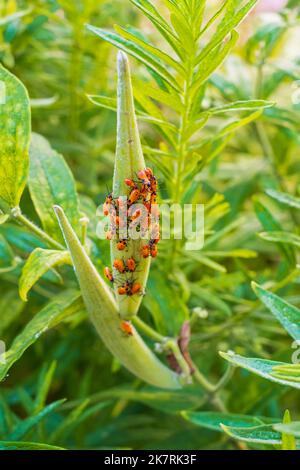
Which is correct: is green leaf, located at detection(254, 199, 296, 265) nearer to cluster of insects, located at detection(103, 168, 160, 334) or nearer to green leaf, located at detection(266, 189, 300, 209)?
green leaf, located at detection(266, 189, 300, 209)

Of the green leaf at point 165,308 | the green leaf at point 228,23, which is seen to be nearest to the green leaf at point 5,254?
the green leaf at point 165,308

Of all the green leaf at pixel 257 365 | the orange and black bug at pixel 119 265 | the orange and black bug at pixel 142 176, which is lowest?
the green leaf at pixel 257 365

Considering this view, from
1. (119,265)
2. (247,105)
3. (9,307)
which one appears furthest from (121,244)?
(9,307)

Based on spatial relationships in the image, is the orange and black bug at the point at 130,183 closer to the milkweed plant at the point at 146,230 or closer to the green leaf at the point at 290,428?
the milkweed plant at the point at 146,230

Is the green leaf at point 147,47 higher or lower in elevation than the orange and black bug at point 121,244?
Result: higher

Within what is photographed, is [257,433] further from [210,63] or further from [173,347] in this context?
[210,63]

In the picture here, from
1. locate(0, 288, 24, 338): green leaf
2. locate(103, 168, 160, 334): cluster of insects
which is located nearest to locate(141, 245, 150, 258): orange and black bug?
locate(103, 168, 160, 334): cluster of insects

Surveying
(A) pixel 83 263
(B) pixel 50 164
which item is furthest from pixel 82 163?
(A) pixel 83 263
